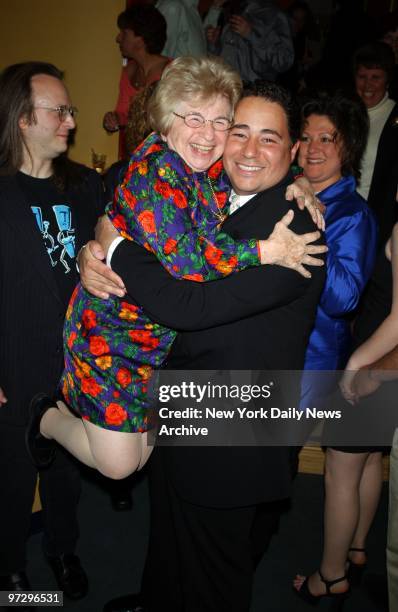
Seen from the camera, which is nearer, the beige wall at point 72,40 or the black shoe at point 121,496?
the black shoe at point 121,496

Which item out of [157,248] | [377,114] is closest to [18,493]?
[157,248]

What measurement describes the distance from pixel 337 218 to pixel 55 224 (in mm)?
1101

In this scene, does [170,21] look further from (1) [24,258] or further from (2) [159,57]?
(1) [24,258]

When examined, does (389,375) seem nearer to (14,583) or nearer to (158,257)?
(158,257)

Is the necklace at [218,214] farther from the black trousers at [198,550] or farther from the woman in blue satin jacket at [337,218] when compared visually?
the black trousers at [198,550]

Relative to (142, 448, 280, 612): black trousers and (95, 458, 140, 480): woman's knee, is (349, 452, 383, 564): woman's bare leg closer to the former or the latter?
(142, 448, 280, 612): black trousers

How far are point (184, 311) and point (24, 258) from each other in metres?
0.91

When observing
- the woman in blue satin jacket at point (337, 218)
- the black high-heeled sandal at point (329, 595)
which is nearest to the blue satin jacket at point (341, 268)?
the woman in blue satin jacket at point (337, 218)

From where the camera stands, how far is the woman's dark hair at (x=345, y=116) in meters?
2.40

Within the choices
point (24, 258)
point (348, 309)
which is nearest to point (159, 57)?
point (24, 258)

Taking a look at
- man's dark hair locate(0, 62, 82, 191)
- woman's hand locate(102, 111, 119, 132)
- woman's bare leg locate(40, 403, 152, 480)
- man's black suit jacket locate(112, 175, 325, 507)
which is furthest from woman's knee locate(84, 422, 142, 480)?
woman's hand locate(102, 111, 119, 132)

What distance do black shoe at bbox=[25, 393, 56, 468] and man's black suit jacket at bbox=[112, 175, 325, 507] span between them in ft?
2.00

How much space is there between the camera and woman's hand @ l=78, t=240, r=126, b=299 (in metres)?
Result: 1.71

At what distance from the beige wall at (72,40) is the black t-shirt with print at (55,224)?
190 cm
